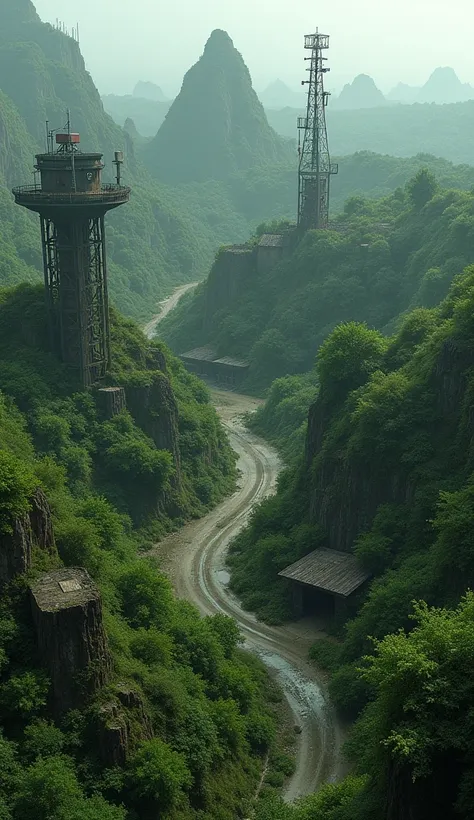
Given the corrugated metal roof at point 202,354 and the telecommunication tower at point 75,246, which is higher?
the telecommunication tower at point 75,246

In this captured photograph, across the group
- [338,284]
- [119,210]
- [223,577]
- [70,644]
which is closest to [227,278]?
[338,284]

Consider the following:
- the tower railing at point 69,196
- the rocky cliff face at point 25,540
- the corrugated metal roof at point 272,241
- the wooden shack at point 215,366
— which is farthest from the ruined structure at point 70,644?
the corrugated metal roof at point 272,241

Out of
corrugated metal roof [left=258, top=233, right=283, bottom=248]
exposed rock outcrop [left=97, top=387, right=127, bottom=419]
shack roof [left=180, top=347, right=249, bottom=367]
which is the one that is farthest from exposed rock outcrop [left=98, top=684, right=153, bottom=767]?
corrugated metal roof [left=258, top=233, right=283, bottom=248]

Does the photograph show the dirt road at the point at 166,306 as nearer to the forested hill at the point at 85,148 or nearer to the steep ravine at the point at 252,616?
the forested hill at the point at 85,148

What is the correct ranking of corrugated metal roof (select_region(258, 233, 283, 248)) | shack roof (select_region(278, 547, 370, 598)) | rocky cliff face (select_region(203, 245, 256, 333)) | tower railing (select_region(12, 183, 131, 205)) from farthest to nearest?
rocky cliff face (select_region(203, 245, 256, 333))
corrugated metal roof (select_region(258, 233, 283, 248))
tower railing (select_region(12, 183, 131, 205))
shack roof (select_region(278, 547, 370, 598))

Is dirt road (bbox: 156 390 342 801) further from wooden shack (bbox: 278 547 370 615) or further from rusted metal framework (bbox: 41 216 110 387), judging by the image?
rusted metal framework (bbox: 41 216 110 387)

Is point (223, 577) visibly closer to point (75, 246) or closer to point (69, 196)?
point (75, 246)

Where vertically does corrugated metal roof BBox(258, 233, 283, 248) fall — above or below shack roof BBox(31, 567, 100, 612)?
above

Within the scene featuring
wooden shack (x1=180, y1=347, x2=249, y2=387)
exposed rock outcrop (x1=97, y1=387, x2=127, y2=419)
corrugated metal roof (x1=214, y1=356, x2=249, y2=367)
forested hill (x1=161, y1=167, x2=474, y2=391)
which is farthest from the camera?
wooden shack (x1=180, y1=347, x2=249, y2=387)
